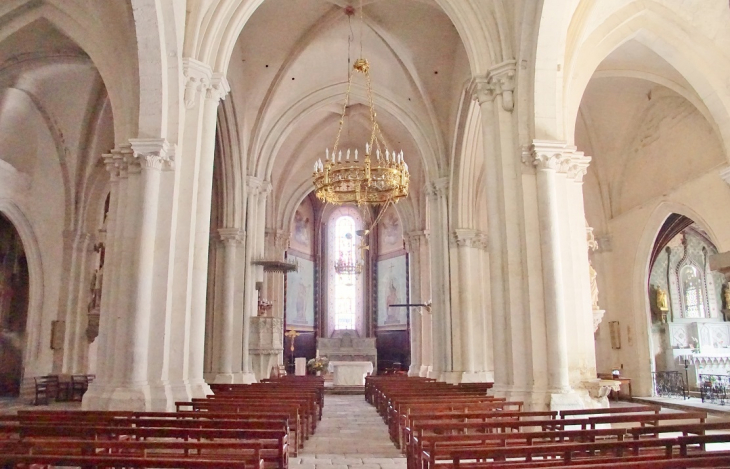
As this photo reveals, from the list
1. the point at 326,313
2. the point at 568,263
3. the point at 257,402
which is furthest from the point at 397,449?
the point at 326,313

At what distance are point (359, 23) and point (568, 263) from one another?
973 centimetres

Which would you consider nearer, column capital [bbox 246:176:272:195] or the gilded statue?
column capital [bbox 246:176:272:195]

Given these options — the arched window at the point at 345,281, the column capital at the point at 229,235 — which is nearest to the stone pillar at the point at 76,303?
the column capital at the point at 229,235

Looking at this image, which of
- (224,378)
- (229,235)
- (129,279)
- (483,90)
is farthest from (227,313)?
(483,90)

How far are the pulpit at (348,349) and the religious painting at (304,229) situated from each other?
506 centimetres

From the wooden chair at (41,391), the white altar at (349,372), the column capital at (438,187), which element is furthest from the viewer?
the white altar at (349,372)

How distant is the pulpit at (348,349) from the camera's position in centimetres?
2938

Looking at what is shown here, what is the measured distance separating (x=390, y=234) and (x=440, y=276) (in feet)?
47.3

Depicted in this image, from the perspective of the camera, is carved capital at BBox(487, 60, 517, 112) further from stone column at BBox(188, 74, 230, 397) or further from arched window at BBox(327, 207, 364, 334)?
arched window at BBox(327, 207, 364, 334)

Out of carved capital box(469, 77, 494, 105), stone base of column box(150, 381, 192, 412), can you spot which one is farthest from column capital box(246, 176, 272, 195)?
stone base of column box(150, 381, 192, 412)

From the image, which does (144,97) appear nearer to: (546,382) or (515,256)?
(515,256)

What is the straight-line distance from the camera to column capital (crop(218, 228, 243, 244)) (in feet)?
55.7

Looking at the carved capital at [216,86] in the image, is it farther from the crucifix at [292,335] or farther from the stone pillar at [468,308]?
the crucifix at [292,335]

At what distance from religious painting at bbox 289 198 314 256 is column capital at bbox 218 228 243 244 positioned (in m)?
13.6
